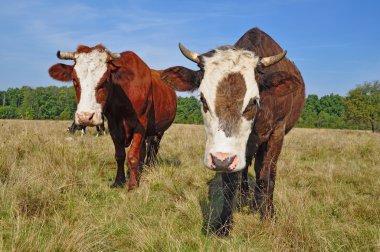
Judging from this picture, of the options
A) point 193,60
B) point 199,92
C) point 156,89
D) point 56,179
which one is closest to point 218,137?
point 199,92

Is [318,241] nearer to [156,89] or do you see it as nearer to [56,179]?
[56,179]

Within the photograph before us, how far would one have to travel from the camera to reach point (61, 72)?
5.49m

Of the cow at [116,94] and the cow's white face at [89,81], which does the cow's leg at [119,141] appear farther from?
the cow's white face at [89,81]

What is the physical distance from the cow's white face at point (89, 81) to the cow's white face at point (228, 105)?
80.0 inches

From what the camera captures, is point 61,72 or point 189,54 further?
point 61,72

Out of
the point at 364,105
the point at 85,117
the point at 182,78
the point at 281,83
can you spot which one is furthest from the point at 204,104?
the point at 364,105

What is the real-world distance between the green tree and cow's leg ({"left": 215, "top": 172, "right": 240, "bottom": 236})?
163ft

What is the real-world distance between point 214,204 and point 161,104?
11.0 feet

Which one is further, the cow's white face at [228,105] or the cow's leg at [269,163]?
the cow's leg at [269,163]

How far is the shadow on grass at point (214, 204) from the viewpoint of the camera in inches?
148

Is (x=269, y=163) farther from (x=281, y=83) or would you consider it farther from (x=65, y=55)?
(x=65, y=55)

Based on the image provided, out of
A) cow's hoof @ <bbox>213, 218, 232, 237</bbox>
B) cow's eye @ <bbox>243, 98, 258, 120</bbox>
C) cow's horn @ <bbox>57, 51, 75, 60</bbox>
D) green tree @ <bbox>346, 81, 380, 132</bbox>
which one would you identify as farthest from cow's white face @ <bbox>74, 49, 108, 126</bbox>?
green tree @ <bbox>346, 81, 380, 132</bbox>

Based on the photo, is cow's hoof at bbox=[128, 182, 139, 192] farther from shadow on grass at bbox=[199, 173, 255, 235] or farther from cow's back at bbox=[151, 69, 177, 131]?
cow's back at bbox=[151, 69, 177, 131]

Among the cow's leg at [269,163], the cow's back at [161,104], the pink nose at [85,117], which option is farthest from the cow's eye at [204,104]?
the cow's back at [161,104]
